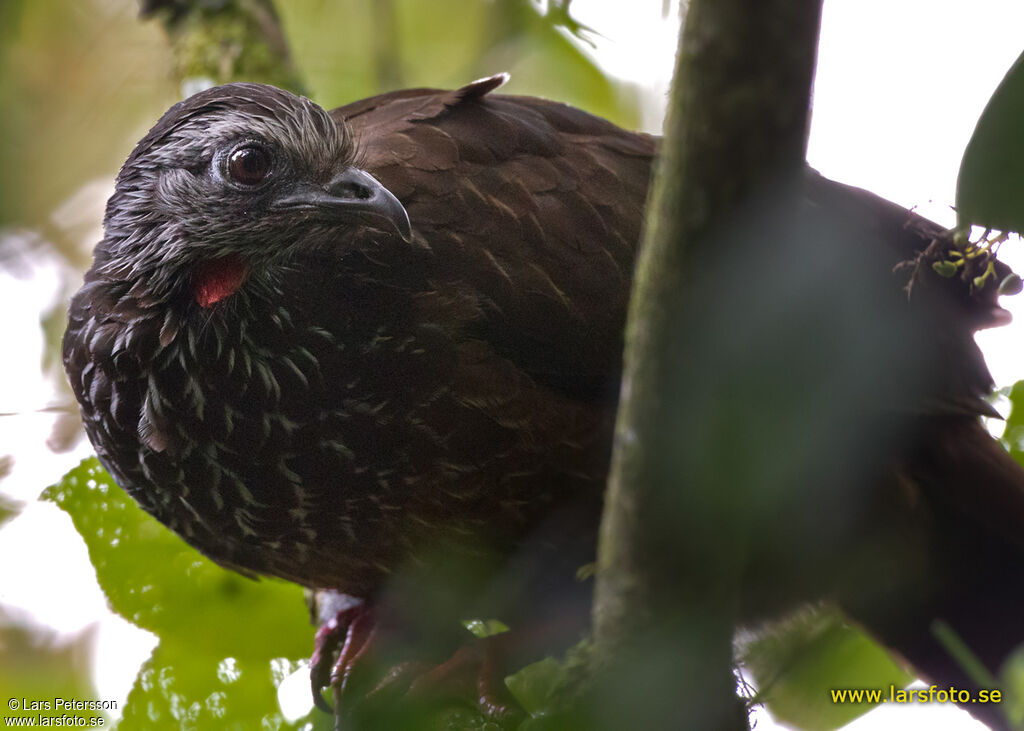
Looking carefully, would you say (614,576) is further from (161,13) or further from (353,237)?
(161,13)

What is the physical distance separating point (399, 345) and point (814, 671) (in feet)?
4.27

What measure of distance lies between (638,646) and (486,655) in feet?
4.53

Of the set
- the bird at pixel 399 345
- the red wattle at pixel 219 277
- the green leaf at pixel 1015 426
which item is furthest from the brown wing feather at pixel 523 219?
the green leaf at pixel 1015 426

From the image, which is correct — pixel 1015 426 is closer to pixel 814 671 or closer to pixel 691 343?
pixel 814 671

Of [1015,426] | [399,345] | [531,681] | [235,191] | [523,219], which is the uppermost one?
[235,191]

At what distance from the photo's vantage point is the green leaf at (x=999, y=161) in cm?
122

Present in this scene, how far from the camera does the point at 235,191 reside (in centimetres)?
Answer: 270

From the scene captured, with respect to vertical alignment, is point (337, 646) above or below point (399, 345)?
below

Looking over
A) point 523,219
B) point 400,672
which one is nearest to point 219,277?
point 523,219

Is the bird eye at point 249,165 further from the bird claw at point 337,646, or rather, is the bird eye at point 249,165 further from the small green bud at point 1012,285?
the small green bud at point 1012,285

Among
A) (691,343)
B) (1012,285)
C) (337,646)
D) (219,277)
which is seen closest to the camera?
(691,343)

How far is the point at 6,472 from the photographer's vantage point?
124 inches

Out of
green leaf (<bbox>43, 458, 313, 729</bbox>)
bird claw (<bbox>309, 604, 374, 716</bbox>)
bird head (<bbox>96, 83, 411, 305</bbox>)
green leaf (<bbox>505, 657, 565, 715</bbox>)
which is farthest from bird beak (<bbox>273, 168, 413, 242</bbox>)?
bird claw (<bbox>309, 604, 374, 716</bbox>)

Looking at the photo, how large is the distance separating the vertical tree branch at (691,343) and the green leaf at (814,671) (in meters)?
0.86
